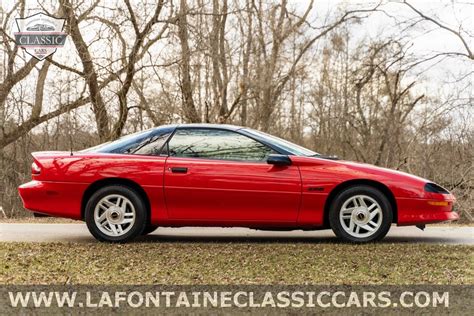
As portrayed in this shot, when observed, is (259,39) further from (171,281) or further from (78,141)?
(171,281)

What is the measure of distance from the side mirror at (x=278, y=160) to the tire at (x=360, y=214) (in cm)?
68

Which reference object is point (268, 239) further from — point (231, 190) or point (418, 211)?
point (418, 211)

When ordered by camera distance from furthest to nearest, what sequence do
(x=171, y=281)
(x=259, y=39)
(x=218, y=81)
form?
(x=259, y=39)
(x=218, y=81)
(x=171, y=281)

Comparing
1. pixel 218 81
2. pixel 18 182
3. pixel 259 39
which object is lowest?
pixel 18 182

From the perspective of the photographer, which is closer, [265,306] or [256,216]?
[265,306]

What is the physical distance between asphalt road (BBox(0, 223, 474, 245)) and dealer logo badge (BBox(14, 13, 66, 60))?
7.44m

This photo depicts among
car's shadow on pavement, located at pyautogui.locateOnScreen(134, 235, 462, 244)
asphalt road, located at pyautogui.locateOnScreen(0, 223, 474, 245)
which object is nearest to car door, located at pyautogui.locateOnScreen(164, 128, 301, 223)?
car's shadow on pavement, located at pyautogui.locateOnScreen(134, 235, 462, 244)

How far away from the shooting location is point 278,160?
6.68 m

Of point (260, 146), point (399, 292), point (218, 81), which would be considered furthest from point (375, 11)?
point (399, 292)

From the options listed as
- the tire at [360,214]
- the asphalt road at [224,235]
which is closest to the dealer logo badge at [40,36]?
the asphalt road at [224,235]

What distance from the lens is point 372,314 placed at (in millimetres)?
4066

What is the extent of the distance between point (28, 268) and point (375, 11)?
49.1ft

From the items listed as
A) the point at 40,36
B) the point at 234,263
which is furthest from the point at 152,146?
the point at 40,36

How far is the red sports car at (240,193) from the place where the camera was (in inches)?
263
